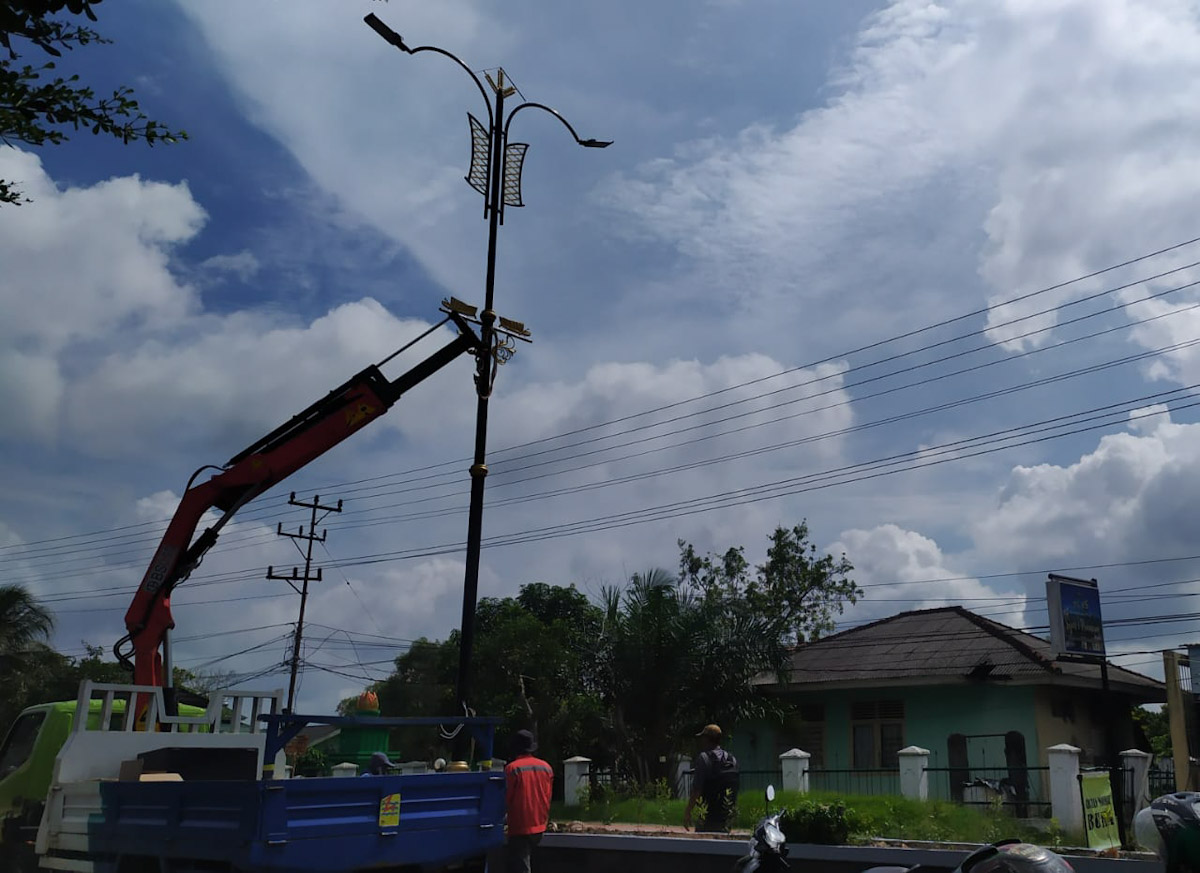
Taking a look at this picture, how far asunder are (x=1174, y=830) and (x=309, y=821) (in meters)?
5.45

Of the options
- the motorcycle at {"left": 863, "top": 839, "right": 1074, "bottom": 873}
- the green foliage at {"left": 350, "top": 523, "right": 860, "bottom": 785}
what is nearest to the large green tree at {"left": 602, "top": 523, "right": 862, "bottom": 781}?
the green foliage at {"left": 350, "top": 523, "right": 860, "bottom": 785}

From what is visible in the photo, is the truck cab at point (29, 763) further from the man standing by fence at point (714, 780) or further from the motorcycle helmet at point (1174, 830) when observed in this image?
the motorcycle helmet at point (1174, 830)

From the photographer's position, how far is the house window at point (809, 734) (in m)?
25.1

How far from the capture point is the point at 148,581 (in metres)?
13.5

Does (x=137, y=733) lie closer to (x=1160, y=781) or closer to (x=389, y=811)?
(x=389, y=811)

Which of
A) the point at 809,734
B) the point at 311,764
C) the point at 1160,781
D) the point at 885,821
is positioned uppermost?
the point at 809,734

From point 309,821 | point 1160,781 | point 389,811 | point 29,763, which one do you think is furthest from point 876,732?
point 309,821

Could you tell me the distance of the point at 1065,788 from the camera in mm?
12008

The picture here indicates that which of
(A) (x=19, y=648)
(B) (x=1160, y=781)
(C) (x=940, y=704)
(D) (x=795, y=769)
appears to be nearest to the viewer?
(D) (x=795, y=769)

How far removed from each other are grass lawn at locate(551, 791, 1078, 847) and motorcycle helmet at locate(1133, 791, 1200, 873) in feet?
17.8

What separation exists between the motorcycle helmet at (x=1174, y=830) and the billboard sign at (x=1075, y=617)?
9.04m

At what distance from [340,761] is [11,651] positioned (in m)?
24.8

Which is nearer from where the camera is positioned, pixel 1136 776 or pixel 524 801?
pixel 524 801

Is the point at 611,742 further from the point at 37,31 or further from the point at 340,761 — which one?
the point at 37,31
